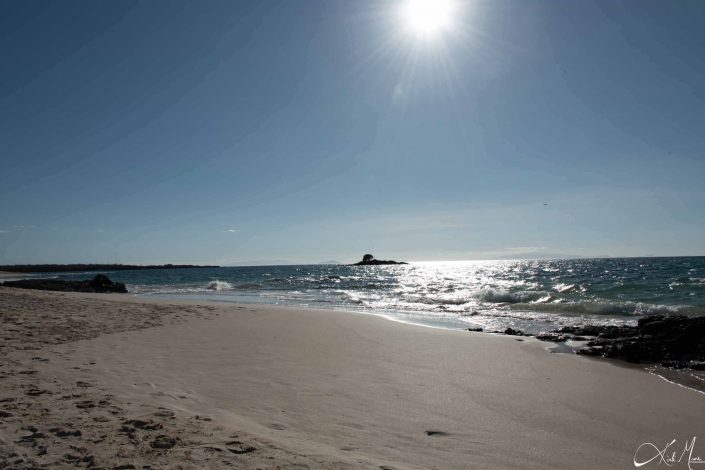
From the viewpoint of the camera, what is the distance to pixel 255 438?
3973 mm

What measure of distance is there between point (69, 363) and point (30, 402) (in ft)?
7.17

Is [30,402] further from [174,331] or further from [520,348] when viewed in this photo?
[520,348]

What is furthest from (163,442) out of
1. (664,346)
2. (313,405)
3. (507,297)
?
(507,297)

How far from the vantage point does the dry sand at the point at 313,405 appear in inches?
146

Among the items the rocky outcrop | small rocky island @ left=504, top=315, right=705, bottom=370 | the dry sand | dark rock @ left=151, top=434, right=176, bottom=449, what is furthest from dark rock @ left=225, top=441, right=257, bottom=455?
the rocky outcrop

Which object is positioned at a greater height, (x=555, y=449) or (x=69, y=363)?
(x=69, y=363)

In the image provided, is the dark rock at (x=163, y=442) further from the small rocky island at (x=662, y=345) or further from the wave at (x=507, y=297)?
the wave at (x=507, y=297)

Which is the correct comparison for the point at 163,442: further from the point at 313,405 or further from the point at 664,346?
the point at 664,346

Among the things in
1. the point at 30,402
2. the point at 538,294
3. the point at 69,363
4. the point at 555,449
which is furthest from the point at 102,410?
the point at 538,294

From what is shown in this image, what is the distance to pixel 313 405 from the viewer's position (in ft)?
17.4

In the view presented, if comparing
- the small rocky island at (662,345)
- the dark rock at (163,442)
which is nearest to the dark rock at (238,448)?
the dark rock at (163,442)

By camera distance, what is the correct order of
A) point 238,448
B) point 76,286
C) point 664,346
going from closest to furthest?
point 238,448 → point 664,346 → point 76,286

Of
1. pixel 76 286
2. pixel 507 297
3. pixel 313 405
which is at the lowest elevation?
pixel 313 405

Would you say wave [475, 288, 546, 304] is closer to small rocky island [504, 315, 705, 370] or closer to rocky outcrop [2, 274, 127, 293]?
small rocky island [504, 315, 705, 370]
